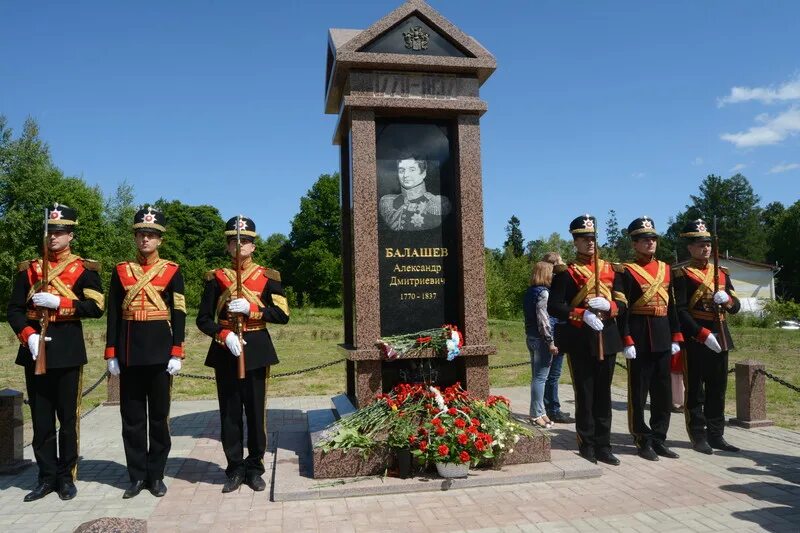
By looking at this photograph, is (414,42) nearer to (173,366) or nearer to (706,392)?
(173,366)

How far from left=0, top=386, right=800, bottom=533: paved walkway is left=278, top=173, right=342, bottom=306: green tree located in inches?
1546

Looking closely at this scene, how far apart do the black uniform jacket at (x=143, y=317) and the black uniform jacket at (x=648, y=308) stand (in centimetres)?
445

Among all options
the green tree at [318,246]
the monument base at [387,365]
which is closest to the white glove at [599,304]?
the monument base at [387,365]

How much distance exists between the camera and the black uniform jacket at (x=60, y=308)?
5.29m

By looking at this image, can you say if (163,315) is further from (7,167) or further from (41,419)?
(7,167)

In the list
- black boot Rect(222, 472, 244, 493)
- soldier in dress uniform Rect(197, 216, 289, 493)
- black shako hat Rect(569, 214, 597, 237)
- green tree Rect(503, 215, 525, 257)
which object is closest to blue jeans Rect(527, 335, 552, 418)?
black shako hat Rect(569, 214, 597, 237)

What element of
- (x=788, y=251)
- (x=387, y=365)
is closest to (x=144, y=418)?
(x=387, y=365)

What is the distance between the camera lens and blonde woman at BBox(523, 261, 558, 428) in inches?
295

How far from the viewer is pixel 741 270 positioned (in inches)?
2052

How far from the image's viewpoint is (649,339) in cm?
634

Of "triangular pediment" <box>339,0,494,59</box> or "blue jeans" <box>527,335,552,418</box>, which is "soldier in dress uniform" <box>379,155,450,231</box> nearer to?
"triangular pediment" <box>339,0,494,59</box>

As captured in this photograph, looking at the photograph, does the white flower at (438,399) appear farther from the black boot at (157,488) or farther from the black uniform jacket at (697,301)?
the black uniform jacket at (697,301)

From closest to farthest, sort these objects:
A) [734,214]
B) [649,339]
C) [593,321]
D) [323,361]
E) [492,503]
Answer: [492,503], [593,321], [649,339], [323,361], [734,214]

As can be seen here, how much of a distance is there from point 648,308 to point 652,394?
92 cm
